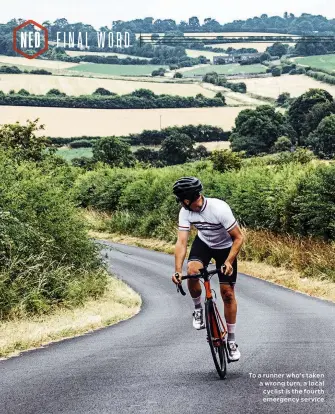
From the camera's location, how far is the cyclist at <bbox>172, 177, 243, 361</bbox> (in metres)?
7.98

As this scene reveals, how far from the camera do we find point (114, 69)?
543ft

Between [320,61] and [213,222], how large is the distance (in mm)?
169853

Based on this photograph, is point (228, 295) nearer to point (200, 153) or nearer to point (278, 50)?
point (200, 153)

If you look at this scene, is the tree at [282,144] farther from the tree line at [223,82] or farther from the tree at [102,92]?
the tree line at [223,82]

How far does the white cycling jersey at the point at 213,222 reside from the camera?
8031mm

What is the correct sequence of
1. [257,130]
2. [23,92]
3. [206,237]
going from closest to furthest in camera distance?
[206,237] < [257,130] < [23,92]

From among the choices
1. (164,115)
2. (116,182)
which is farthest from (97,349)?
(164,115)

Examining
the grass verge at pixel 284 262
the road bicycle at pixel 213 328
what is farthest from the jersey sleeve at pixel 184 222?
the grass verge at pixel 284 262

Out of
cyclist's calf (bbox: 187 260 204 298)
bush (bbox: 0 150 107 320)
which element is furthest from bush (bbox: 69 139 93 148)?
cyclist's calf (bbox: 187 260 204 298)

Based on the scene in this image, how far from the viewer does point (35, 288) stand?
15.5 m

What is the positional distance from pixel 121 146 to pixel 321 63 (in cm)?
9560

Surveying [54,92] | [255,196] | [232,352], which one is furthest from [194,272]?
[54,92]

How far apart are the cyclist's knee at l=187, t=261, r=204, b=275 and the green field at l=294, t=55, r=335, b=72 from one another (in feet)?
506

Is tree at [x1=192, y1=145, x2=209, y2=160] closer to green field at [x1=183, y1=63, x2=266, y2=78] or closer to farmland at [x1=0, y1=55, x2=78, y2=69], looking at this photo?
farmland at [x1=0, y1=55, x2=78, y2=69]
